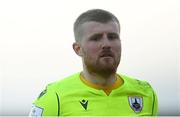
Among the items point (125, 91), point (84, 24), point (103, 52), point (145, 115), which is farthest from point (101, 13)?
point (145, 115)

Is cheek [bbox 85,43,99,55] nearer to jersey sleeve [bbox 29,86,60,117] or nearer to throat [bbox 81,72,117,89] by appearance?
throat [bbox 81,72,117,89]

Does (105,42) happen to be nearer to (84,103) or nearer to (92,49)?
(92,49)

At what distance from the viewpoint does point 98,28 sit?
158 cm

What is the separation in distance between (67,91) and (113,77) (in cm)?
22

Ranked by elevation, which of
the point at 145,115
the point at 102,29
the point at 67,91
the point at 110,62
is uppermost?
the point at 102,29

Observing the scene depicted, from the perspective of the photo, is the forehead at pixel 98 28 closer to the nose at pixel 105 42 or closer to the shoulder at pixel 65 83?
the nose at pixel 105 42

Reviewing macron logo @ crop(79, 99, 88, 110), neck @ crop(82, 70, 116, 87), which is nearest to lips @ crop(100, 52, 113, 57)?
neck @ crop(82, 70, 116, 87)

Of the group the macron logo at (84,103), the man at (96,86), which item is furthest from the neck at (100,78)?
the macron logo at (84,103)

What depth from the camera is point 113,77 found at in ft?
5.49

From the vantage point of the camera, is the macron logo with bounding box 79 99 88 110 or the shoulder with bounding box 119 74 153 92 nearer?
the macron logo with bounding box 79 99 88 110

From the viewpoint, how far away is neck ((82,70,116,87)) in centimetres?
164

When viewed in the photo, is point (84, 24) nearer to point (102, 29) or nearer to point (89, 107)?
point (102, 29)

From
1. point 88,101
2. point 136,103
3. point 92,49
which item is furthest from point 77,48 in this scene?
point 136,103

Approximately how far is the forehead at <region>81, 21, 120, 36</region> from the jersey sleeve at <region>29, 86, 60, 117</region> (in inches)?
11.7
